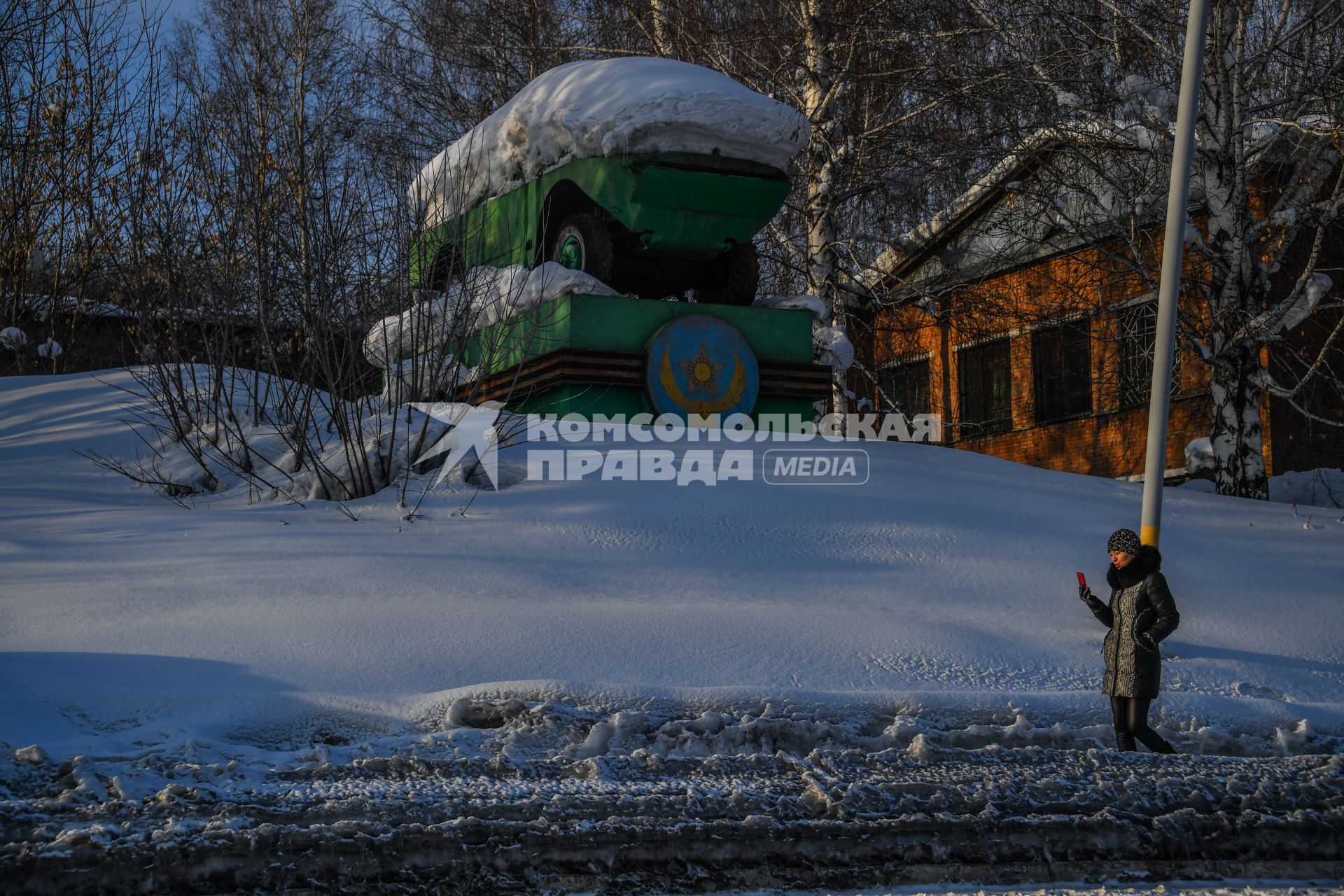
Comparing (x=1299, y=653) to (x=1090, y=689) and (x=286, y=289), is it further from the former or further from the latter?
(x=286, y=289)

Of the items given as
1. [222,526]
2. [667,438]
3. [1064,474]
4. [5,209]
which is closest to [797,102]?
[1064,474]

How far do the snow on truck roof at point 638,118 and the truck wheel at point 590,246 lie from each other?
1.59 feet

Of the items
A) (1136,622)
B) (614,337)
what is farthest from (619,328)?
(1136,622)

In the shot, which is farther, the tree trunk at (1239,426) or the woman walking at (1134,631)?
the tree trunk at (1239,426)

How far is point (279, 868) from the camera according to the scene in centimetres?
323

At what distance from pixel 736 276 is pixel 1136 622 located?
212 inches

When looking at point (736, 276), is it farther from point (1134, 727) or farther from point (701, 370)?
point (1134, 727)

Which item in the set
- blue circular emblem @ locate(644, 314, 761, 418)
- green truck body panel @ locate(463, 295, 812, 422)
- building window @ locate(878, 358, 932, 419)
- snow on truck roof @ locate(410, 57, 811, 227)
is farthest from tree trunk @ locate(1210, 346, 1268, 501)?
building window @ locate(878, 358, 932, 419)

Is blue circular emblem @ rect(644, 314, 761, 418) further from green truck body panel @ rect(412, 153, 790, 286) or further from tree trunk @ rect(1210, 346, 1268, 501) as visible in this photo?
tree trunk @ rect(1210, 346, 1268, 501)

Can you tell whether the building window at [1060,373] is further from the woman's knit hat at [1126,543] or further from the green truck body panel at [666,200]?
the woman's knit hat at [1126,543]

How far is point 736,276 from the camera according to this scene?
31.7 ft

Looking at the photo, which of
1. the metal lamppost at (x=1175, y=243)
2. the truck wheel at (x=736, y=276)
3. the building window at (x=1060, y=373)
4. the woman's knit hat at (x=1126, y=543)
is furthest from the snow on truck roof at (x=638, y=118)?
the building window at (x=1060, y=373)

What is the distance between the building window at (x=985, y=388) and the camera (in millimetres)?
18766

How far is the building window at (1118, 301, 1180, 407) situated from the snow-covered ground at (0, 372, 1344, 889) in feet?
25.1
